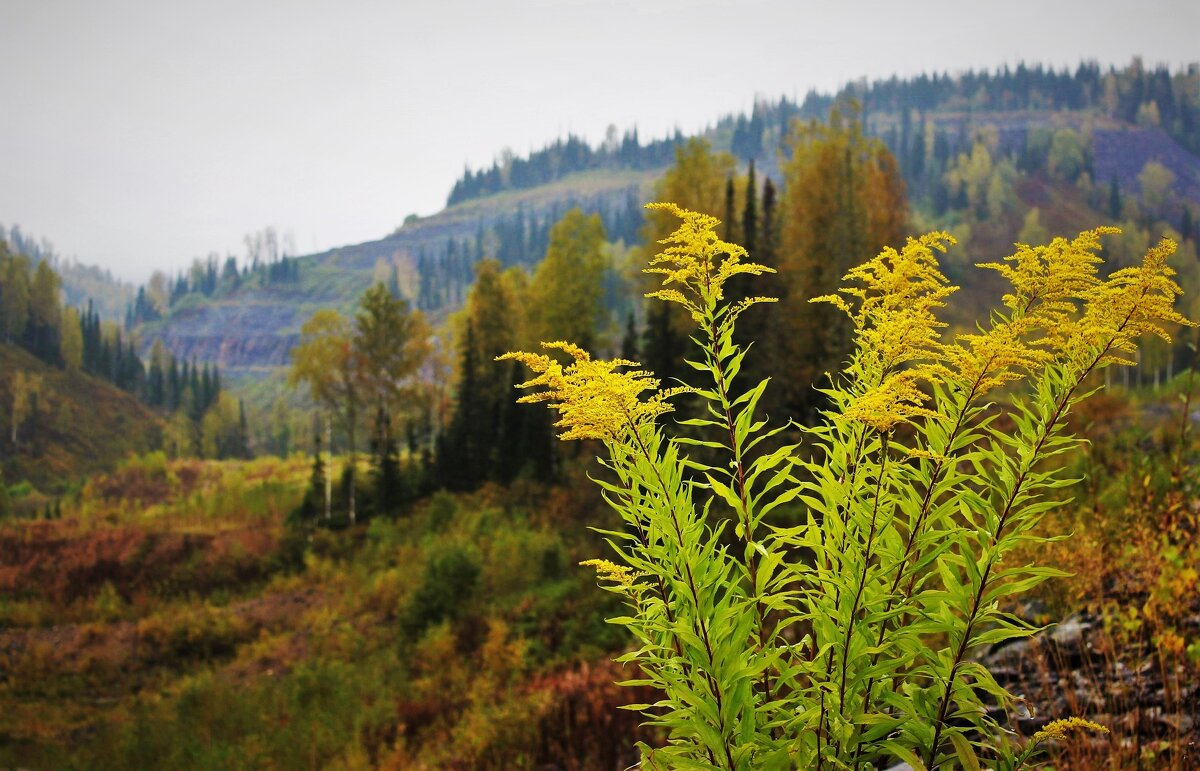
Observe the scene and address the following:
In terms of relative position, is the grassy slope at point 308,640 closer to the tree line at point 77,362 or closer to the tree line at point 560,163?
the tree line at point 77,362

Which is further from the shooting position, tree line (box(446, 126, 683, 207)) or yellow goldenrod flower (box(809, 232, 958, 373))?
tree line (box(446, 126, 683, 207))

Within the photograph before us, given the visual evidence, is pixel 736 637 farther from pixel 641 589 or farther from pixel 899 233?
pixel 899 233

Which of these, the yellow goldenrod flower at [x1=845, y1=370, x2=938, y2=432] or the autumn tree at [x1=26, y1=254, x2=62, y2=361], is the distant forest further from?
the yellow goldenrod flower at [x1=845, y1=370, x2=938, y2=432]

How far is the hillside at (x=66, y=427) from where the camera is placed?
22000 mm

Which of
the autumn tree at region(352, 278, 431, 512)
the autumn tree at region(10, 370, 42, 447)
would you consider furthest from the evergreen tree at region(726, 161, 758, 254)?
the autumn tree at region(10, 370, 42, 447)

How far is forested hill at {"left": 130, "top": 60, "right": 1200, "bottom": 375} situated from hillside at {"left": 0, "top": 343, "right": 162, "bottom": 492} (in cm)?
3519

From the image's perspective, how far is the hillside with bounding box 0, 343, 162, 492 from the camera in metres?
22.0

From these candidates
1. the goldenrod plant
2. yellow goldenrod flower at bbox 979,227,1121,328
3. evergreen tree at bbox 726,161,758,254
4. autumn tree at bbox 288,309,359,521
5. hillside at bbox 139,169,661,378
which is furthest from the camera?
hillside at bbox 139,169,661,378

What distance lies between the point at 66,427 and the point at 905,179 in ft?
257

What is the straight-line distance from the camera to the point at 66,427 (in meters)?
25.5

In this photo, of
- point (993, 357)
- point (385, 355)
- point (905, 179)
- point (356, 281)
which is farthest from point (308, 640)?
point (356, 281)

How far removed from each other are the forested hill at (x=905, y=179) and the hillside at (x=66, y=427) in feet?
115

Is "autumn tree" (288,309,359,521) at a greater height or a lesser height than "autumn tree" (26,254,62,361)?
lesser

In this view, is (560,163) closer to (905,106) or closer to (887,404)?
(905,106)
